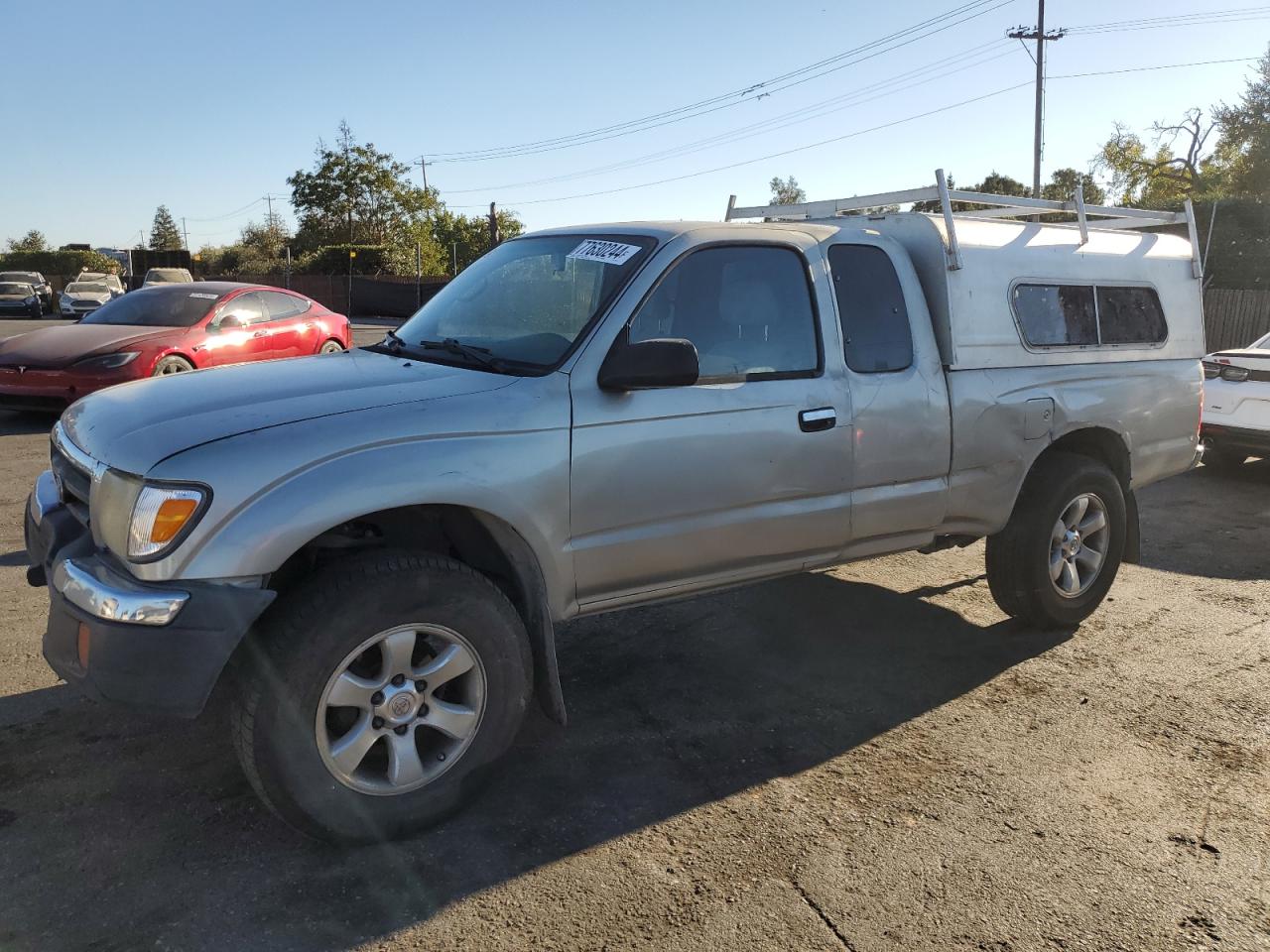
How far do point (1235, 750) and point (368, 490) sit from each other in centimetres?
338

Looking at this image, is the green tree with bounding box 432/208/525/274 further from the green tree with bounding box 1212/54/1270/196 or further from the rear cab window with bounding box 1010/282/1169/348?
the rear cab window with bounding box 1010/282/1169/348

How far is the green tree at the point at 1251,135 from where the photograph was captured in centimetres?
3136

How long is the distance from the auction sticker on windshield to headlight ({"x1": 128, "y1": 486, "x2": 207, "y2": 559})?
174cm

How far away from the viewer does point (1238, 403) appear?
8633 millimetres

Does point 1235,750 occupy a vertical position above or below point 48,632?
below

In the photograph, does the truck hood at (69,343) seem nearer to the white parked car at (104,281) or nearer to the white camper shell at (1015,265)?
the white camper shell at (1015,265)

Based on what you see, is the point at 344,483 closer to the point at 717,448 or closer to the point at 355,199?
the point at 717,448

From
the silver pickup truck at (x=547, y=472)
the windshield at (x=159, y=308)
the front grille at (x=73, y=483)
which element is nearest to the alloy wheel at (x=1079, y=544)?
the silver pickup truck at (x=547, y=472)

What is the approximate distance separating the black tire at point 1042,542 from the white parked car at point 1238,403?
443 cm

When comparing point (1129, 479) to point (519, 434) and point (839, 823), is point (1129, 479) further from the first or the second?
point (519, 434)

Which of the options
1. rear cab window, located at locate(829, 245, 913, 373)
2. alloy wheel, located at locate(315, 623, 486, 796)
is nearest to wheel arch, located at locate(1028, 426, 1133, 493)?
rear cab window, located at locate(829, 245, 913, 373)

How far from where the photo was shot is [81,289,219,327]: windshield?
34.1 feet

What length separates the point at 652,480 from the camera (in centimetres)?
351

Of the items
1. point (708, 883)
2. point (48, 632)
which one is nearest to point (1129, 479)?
point (708, 883)
